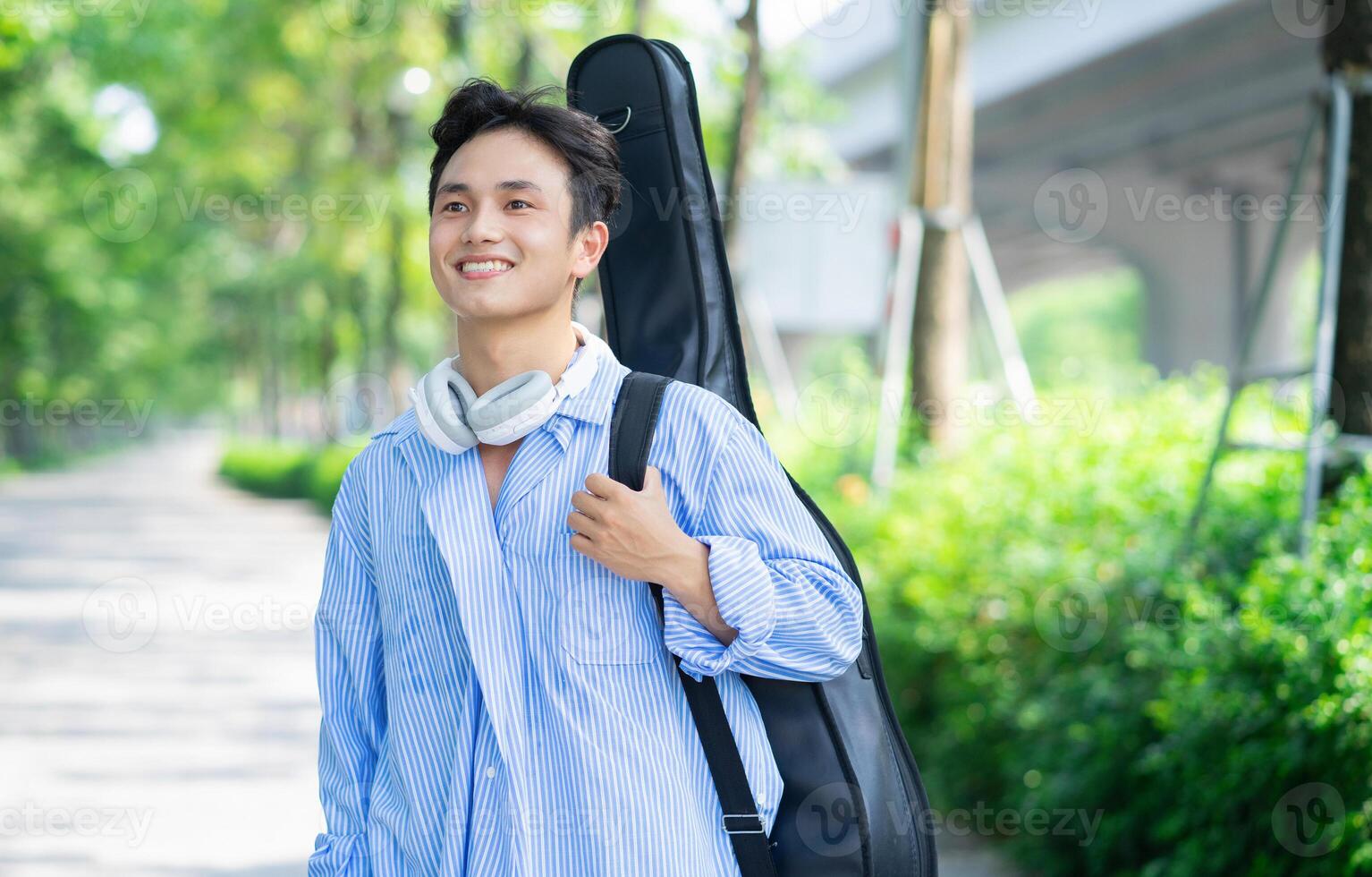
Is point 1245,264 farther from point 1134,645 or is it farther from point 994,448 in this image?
point 1134,645

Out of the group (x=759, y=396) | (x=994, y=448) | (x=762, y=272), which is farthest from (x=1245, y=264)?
(x=994, y=448)

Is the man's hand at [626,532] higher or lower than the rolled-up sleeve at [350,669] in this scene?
higher

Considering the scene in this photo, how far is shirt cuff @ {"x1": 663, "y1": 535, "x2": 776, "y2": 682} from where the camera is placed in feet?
5.60

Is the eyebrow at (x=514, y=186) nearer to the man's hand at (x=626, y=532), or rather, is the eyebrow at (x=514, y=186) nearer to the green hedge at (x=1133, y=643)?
the man's hand at (x=626, y=532)

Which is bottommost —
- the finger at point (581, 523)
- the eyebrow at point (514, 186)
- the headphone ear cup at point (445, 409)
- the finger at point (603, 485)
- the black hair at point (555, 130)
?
the finger at point (581, 523)

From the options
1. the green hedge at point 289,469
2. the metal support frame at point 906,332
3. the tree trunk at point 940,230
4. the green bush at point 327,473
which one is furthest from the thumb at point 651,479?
the green bush at point 327,473

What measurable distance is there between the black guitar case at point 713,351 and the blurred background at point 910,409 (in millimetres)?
1852

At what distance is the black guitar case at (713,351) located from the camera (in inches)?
72.5

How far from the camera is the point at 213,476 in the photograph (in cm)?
4331

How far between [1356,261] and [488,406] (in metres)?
3.55

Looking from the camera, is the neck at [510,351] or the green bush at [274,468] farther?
the green bush at [274,468]

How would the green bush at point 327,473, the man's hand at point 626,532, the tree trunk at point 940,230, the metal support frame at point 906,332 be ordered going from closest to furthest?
1. the man's hand at point 626,532
2. the metal support frame at point 906,332
3. the tree trunk at point 940,230
4. the green bush at point 327,473

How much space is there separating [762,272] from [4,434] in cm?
3450

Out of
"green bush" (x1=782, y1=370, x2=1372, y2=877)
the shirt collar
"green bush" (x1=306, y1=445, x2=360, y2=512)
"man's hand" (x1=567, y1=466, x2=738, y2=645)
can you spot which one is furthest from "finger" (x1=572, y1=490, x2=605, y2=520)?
"green bush" (x1=306, y1=445, x2=360, y2=512)
